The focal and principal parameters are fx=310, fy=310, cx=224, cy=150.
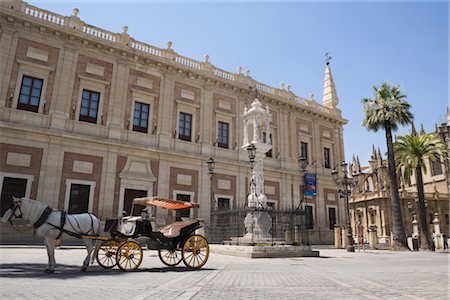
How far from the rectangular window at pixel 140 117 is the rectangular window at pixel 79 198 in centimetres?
501

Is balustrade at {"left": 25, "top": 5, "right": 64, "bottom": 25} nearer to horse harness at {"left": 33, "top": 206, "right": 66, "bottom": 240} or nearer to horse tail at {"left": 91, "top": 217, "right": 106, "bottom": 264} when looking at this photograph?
horse harness at {"left": 33, "top": 206, "right": 66, "bottom": 240}

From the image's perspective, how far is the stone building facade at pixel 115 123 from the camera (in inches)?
669

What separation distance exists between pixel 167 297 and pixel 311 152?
85.9 ft

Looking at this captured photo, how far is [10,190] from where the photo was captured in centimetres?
1595

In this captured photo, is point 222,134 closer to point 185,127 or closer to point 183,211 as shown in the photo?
point 185,127

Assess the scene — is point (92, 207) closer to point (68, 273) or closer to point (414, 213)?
point (68, 273)

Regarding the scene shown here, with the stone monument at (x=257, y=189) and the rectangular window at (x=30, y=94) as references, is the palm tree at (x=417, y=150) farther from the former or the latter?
the rectangular window at (x=30, y=94)

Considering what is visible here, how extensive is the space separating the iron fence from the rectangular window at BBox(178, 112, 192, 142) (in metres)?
7.70

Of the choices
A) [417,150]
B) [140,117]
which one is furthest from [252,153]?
[417,150]

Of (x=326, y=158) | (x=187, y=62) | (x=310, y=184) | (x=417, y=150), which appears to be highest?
(x=187, y=62)

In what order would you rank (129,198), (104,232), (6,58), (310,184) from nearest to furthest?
(104,232) < (6,58) < (129,198) < (310,184)

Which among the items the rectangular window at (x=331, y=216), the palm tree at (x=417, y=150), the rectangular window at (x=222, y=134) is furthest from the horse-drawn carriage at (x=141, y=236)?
the rectangular window at (x=331, y=216)

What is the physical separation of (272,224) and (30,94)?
1515 cm

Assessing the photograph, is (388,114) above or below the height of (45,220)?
above
